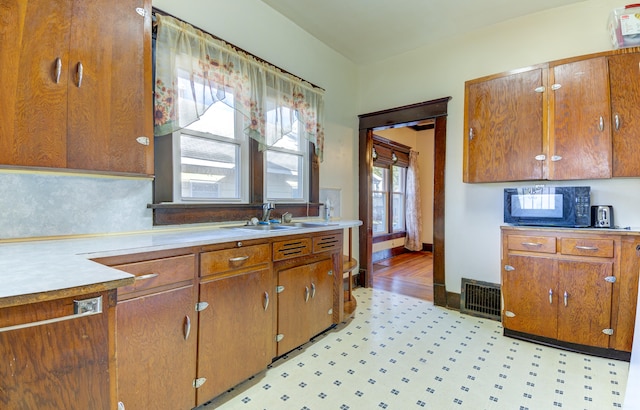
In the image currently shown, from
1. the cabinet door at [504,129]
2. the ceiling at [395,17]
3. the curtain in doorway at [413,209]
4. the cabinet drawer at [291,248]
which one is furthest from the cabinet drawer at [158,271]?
the curtain in doorway at [413,209]

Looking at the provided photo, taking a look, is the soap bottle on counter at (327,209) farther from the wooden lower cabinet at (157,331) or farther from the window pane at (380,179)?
the window pane at (380,179)

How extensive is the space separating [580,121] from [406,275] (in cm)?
304

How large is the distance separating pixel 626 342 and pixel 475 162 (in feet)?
5.78

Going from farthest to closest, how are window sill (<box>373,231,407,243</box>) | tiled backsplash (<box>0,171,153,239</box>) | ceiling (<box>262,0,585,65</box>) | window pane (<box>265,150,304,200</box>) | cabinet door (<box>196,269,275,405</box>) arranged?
window sill (<box>373,231,407,243</box>) < window pane (<box>265,150,304,200</box>) < ceiling (<box>262,0,585,65</box>) < cabinet door (<box>196,269,275,405</box>) < tiled backsplash (<box>0,171,153,239</box>)

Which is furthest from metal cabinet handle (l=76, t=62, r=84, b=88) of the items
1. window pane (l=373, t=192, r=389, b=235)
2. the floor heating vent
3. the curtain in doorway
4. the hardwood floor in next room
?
the curtain in doorway

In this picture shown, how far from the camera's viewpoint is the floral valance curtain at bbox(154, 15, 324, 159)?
6.46ft

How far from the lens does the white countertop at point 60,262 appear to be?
2.62ft

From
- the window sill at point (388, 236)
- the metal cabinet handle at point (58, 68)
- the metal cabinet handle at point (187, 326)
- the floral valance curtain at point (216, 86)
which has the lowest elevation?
the window sill at point (388, 236)

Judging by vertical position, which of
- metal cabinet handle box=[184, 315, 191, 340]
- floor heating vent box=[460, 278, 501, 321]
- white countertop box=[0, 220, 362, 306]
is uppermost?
white countertop box=[0, 220, 362, 306]

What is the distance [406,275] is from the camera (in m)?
4.73

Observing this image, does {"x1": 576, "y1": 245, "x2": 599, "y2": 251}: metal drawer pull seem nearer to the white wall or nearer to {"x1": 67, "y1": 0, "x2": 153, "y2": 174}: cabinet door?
the white wall

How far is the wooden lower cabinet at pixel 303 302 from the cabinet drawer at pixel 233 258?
0.24 metres

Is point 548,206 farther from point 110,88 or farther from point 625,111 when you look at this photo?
point 110,88

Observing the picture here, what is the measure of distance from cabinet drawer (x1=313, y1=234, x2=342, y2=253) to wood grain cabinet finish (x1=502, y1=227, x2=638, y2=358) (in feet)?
4.84
